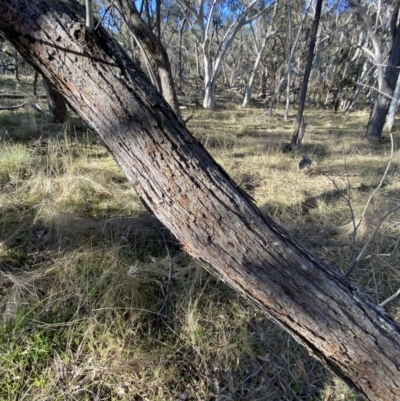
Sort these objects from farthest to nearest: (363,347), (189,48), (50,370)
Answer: (189,48) < (50,370) < (363,347)

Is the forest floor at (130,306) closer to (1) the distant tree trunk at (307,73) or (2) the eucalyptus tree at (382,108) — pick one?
(1) the distant tree trunk at (307,73)

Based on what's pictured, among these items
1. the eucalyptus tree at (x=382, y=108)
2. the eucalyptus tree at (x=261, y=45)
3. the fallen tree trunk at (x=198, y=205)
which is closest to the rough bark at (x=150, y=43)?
the fallen tree trunk at (x=198, y=205)

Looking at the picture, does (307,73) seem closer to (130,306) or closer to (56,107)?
A: (130,306)

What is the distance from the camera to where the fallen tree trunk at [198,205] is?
0.89 m

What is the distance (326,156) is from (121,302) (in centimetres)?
468

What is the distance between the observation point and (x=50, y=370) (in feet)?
4.36

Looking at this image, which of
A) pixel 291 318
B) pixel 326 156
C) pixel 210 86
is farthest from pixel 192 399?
pixel 210 86

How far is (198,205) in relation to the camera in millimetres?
930

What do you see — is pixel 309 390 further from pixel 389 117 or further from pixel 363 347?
pixel 389 117

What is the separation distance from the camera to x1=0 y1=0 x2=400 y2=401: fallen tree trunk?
0.89m

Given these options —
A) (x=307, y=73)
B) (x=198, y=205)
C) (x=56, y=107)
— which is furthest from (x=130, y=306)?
(x=56, y=107)

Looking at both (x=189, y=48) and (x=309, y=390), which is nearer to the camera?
(x=309, y=390)

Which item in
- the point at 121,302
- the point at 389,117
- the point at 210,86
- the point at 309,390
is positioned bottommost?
the point at 309,390

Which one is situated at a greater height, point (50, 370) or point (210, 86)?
point (210, 86)
